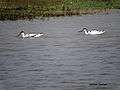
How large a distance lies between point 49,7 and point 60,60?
47.6 metres

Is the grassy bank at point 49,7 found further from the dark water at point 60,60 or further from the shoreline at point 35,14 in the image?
the dark water at point 60,60

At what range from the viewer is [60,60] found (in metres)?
27.8

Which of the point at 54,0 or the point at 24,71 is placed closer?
the point at 24,71

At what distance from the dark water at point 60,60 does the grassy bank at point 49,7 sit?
543 inches

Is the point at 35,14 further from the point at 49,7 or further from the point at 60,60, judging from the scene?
the point at 60,60

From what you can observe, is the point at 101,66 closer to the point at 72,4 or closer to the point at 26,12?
the point at 26,12

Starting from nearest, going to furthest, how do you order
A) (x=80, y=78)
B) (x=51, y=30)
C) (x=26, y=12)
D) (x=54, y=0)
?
(x=80, y=78), (x=51, y=30), (x=26, y=12), (x=54, y=0)

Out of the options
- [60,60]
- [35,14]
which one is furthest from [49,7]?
[60,60]

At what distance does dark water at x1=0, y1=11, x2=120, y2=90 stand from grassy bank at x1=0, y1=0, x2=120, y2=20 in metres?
13.8

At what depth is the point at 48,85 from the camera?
67.4 feet

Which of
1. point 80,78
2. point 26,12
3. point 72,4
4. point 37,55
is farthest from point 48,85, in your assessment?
point 72,4

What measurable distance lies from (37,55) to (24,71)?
6.46m

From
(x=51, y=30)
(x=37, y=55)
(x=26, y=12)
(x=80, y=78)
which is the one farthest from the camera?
(x=26, y=12)

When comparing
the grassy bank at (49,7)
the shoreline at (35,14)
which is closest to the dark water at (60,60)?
the shoreline at (35,14)
